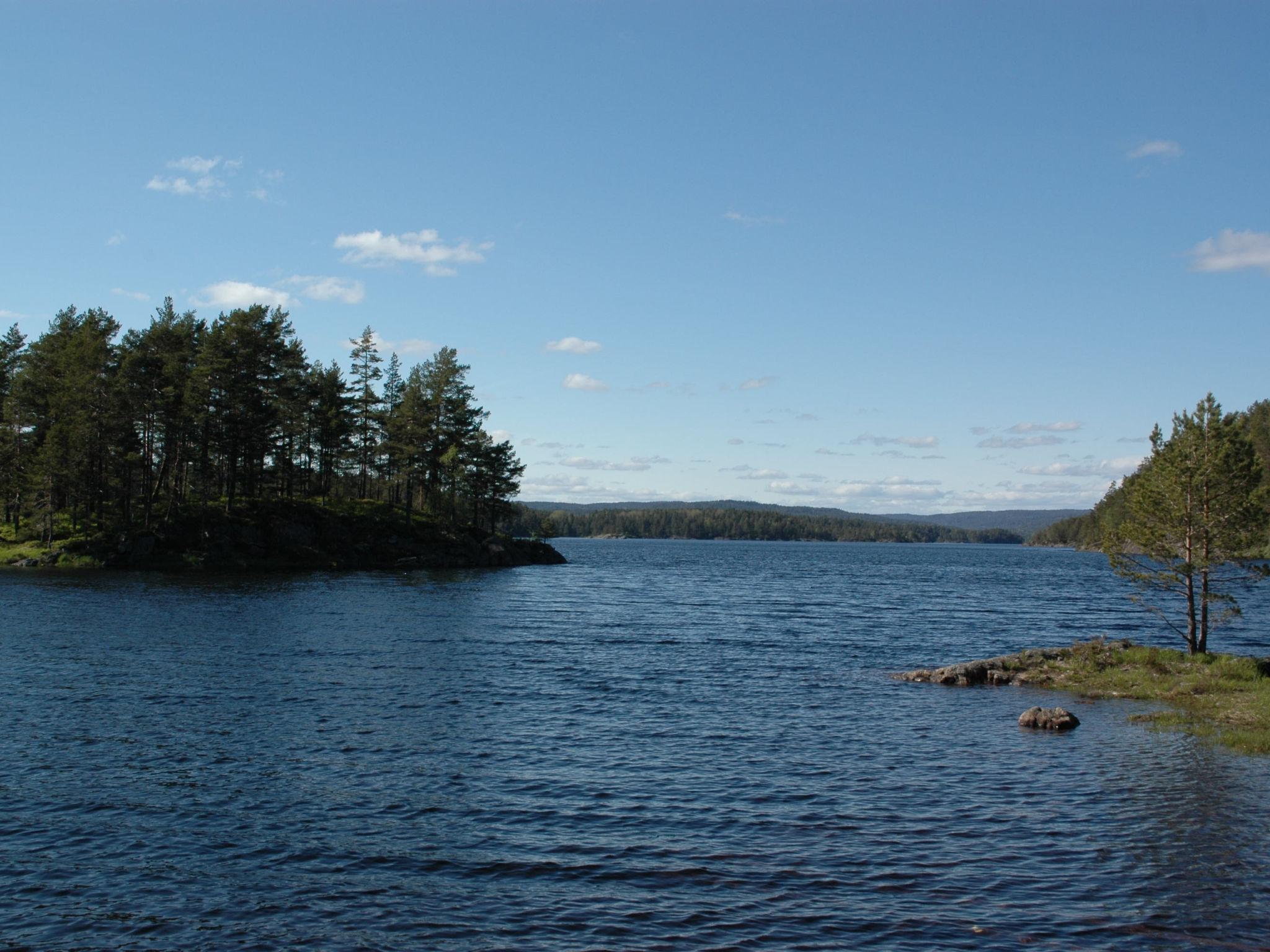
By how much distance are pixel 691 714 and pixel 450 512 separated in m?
86.5

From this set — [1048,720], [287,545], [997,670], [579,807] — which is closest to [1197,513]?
[997,670]

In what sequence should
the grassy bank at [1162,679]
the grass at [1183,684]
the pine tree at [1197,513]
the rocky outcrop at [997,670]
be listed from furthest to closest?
1. the rocky outcrop at [997,670]
2. the pine tree at [1197,513]
3. the grassy bank at [1162,679]
4. the grass at [1183,684]

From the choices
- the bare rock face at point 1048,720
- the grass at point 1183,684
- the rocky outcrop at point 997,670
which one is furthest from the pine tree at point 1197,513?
the bare rock face at point 1048,720

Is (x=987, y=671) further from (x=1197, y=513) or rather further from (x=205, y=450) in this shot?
(x=205, y=450)

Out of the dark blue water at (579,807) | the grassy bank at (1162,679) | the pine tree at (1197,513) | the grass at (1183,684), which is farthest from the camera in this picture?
the pine tree at (1197,513)

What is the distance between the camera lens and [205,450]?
89312 mm

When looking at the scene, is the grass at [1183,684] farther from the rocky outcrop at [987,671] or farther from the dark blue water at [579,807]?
the dark blue water at [579,807]

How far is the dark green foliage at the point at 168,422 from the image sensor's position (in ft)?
274

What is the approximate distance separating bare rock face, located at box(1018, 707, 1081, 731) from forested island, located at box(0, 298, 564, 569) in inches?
3075

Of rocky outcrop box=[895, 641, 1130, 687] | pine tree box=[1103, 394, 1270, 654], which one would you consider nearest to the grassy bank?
rocky outcrop box=[895, 641, 1130, 687]

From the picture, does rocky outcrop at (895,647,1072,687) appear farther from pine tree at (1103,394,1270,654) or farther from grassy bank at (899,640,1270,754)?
pine tree at (1103,394,1270,654)

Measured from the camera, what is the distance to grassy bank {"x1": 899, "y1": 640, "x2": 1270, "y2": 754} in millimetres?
28422

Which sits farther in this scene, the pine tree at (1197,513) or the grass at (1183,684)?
the pine tree at (1197,513)

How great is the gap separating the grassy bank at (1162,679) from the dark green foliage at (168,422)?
75712 mm
